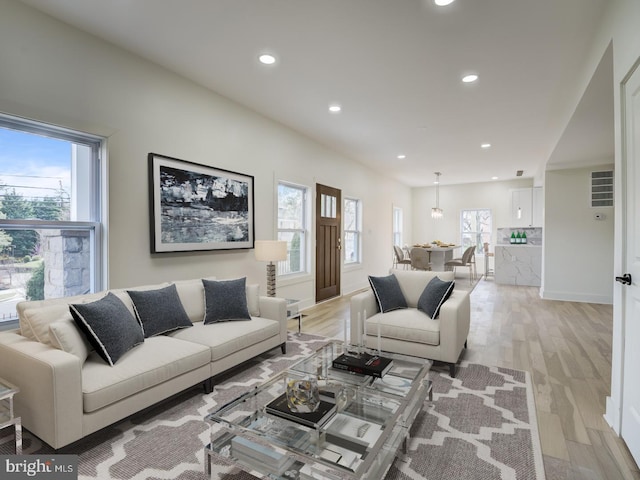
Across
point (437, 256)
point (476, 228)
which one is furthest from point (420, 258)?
point (476, 228)

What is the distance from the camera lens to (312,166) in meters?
5.73

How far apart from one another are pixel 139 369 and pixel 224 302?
1.08m

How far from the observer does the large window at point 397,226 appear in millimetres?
10262

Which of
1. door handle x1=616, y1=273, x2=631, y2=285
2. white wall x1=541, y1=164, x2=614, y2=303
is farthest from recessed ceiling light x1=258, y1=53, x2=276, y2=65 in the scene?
white wall x1=541, y1=164, x2=614, y2=303

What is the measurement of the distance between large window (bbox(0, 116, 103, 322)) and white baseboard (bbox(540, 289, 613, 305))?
23.3 ft

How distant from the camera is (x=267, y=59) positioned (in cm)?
315

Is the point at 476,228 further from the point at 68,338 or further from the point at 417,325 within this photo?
the point at 68,338

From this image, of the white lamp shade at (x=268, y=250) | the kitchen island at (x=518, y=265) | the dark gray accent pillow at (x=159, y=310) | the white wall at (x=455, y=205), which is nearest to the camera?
the dark gray accent pillow at (x=159, y=310)

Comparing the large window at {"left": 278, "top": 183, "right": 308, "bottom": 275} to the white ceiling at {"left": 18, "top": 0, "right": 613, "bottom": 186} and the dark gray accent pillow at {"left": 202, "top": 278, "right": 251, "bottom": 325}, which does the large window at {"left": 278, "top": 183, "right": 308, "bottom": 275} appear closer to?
the white ceiling at {"left": 18, "top": 0, "right": 613, "bottom": 186}

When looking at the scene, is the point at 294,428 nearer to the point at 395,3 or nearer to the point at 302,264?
the point at 395,3

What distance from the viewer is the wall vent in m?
5.97

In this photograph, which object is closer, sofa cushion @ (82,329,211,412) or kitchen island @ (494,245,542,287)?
sofa cushion @ (82,329,211,412)

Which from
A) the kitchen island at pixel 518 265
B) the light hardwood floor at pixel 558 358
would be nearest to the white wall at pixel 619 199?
the light hardwood floor at pixel 558 358

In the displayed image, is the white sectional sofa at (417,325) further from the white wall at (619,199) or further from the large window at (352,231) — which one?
the large window at (352,231)
